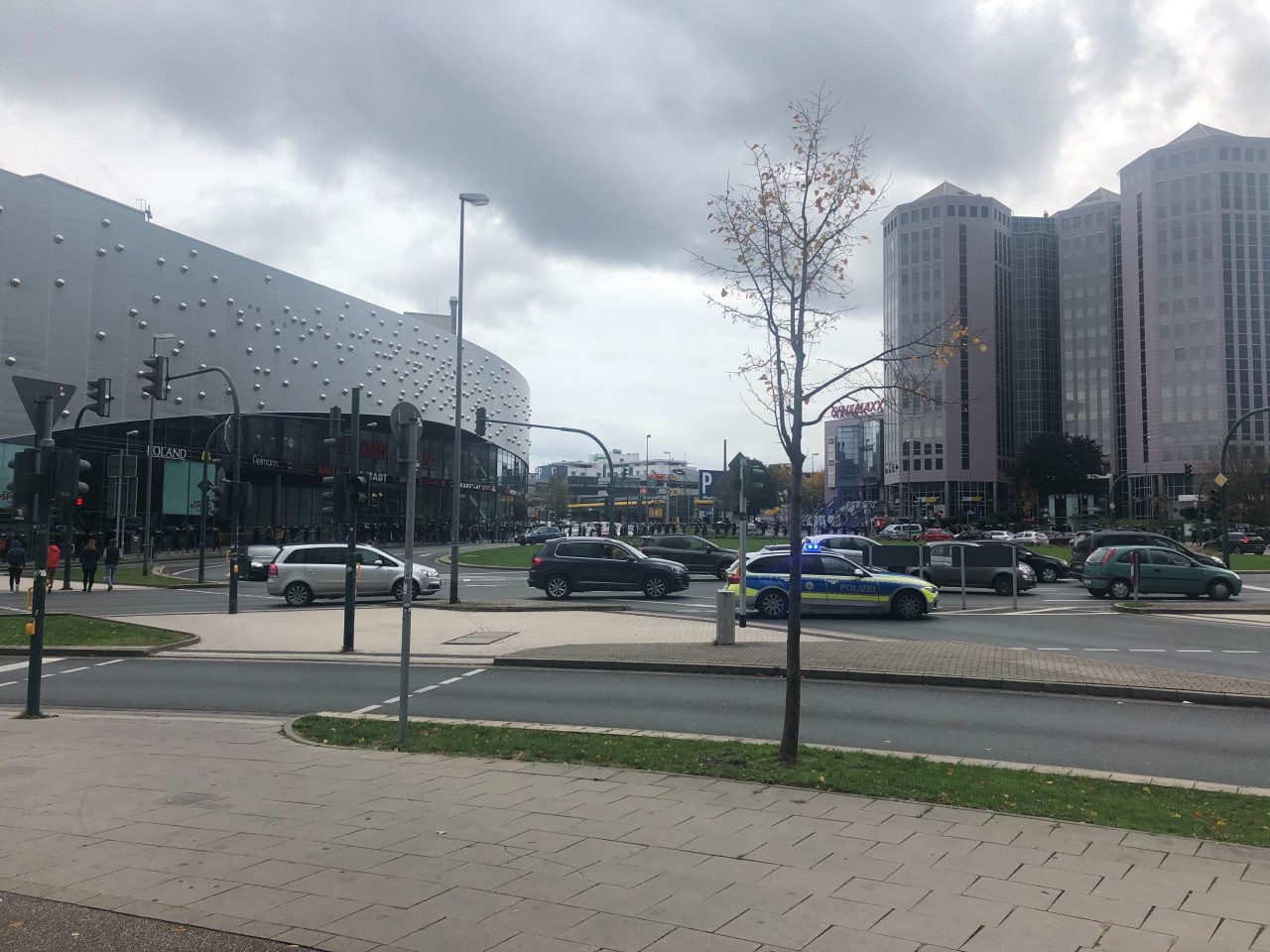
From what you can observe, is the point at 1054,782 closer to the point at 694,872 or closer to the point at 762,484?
the point at 694,872

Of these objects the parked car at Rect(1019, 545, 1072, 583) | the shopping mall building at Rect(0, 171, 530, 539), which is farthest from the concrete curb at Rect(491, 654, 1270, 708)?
the parked car at Rect(1019, 545, 1072, 583)

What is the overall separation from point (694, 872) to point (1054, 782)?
3.45m

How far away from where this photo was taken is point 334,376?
6712 centimetres

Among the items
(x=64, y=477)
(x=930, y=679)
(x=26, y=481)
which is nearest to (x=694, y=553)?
(x=930, y=679)

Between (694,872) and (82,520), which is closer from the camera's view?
(694,872)

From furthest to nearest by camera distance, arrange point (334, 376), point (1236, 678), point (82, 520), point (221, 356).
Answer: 1. point (334, 376)
2. point (221, 356)
3. point (82, 520)
4. point (1236, 678)

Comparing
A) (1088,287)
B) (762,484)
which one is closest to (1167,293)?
(1088,287)

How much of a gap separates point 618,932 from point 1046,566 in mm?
32024

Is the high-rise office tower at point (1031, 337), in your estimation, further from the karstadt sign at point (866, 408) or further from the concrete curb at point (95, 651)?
the karstadt sign at point (866, 408)

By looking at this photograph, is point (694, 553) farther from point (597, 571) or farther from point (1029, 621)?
point (1029, 621)

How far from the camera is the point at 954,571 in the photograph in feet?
89.3

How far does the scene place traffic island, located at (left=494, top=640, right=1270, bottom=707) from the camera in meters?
11.5

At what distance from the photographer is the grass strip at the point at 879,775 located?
600 centimetres

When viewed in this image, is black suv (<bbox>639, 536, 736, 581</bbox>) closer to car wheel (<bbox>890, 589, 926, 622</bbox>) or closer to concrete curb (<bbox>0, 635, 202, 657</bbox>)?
car wheel (<bbox>890, 589, 926, 622</bbox>)
